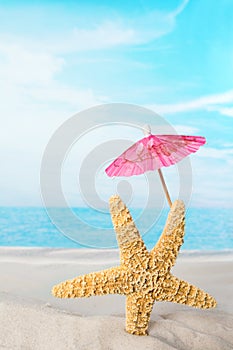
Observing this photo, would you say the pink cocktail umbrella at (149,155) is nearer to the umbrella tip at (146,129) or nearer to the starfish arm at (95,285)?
the umbrella tip at (146,129)

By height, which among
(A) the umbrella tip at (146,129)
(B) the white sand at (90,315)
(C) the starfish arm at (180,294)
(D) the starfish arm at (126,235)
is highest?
(A) the umbrella tip at (146,129)

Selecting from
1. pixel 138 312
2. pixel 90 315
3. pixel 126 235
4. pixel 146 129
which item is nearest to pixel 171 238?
pixel 126 235

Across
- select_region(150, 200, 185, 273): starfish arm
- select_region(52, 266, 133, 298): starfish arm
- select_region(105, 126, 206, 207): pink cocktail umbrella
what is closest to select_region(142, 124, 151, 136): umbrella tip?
select_region(105, 126, 206, 207): pink cocktail umbrella

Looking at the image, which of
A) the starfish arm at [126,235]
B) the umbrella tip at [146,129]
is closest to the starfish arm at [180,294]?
the starfish arm at [126,235]

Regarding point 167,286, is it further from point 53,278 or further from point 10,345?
point 53,278

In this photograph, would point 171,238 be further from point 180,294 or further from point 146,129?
point 146,129

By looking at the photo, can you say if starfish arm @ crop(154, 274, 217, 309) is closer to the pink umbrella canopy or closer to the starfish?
the starfish
